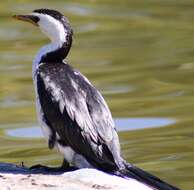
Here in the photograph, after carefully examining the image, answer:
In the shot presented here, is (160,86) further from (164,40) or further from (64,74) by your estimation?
(64,74)

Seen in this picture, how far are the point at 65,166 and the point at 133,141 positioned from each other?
15.2 ft

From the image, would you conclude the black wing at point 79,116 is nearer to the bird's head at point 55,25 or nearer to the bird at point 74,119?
the bird at point 74,119

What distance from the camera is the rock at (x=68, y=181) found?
10.9m

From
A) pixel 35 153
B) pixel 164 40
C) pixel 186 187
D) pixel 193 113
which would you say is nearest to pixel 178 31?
pixel 164 40

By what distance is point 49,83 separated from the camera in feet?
39.2

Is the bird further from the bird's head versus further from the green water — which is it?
the green water

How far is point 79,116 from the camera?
11.7 m

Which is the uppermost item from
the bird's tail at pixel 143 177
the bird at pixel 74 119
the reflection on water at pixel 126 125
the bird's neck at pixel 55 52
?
the bird's neck at pixel 55 52

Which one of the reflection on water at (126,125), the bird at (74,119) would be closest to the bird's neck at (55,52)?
the bird at (74,119)

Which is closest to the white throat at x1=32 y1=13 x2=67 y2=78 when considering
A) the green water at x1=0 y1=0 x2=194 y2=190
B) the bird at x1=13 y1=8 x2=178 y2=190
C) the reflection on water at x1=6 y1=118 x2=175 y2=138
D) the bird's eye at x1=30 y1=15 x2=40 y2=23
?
the bird at x1=13 y1=8 x2=178 y2=190

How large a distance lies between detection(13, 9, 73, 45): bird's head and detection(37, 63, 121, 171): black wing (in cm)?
Answer: 34

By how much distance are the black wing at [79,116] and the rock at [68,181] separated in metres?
0.25

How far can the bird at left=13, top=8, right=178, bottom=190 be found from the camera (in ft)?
38.0

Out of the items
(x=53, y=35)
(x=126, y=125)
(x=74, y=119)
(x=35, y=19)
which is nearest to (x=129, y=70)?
(x=126, y=125)
